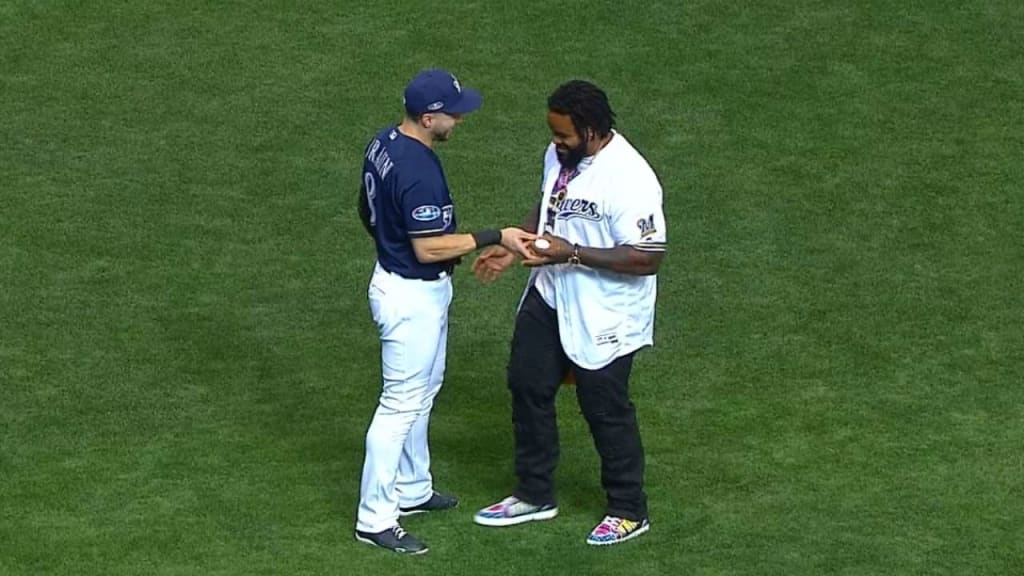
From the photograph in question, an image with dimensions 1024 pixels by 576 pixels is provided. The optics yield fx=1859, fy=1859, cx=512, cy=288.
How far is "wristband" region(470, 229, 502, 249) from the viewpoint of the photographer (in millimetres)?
7867

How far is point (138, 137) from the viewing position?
12.8 meters

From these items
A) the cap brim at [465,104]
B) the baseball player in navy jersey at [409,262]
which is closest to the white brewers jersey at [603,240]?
the baseball player in navy jersey at [409,262]

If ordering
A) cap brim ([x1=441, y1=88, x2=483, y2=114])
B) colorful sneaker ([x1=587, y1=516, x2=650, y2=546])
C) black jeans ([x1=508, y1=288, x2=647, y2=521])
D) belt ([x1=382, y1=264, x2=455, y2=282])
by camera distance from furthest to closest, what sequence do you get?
colorful sneaker ([x1=587, y1=516, x2=650, y2=546]) < black jeans ([x1=508, y1=288, x2=647, y2=521]) < belt ([x1=382, y1=264, x2=455, y2=282]) < cap brim ([x1=441, y1=88, x2=483, y2=114])

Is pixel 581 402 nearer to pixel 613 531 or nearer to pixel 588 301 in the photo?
pixel 588 301

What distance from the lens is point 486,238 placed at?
26.0 feet

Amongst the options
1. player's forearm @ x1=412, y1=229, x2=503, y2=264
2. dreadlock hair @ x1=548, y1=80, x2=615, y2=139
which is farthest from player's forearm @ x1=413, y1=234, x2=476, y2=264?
dreadlock hair @ x1=548, y1=80, x2=615, y2=139

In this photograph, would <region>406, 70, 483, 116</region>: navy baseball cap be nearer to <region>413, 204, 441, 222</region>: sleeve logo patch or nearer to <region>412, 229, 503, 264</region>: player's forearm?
<region>413, 204, 441, 222</region>: sleeve logo patch

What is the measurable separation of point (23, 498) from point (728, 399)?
363 centimetres

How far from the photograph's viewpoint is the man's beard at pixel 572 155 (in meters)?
7.90

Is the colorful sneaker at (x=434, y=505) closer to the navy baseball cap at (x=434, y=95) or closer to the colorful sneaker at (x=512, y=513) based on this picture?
the colorful sneaker at (x=512, y=513)

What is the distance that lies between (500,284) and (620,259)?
3363 mm

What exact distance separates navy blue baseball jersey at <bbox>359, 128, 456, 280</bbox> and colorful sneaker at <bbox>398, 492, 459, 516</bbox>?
123 centimetres

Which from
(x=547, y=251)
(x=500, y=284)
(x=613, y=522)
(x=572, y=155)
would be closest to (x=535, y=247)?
(x=547, y=251)

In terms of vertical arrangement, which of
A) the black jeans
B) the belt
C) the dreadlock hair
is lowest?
the black jeans
